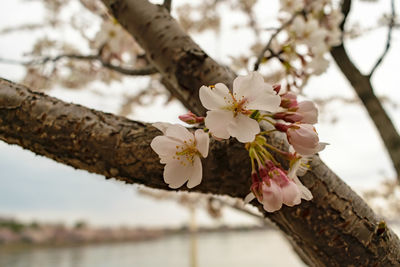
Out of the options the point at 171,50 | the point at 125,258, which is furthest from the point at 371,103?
the point at 125,258

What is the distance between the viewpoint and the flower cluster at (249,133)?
25 cm

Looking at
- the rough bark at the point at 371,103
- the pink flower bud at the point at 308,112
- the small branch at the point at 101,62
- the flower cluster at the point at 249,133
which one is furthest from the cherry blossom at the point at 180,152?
the rough bark at the point at 371,103

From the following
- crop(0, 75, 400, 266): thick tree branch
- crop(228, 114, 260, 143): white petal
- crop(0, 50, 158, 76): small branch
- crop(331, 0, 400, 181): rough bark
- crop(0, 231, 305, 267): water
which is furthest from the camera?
crop(0, 231, 305, 267): water

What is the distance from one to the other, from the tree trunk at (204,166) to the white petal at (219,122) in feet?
0.41

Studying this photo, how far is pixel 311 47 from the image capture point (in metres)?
0.75

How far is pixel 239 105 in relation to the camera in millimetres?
267

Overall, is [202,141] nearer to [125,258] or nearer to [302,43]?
[302,43]

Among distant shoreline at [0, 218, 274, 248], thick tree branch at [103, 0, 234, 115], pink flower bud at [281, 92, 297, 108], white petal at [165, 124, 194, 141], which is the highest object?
distant shoreline at [0, 218, 274, 248]

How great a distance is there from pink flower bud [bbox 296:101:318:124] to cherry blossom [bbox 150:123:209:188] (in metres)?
0.11

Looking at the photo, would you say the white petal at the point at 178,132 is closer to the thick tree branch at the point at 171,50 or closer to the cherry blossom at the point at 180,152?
the cherry blossom at the point at 180,152

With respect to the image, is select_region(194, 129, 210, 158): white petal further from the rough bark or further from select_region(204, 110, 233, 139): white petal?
the rough bark

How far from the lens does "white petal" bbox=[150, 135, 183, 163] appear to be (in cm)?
28

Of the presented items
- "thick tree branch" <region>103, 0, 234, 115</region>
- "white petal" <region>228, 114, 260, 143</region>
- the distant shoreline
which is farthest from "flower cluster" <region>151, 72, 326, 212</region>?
the distant shoreline

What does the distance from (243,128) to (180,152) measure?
74 millimetres
